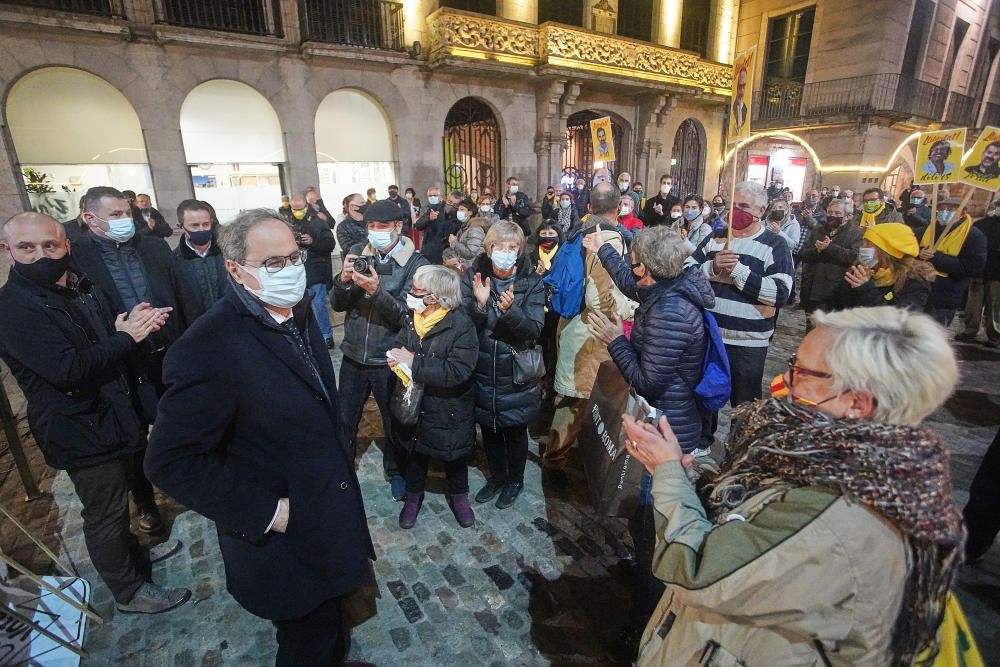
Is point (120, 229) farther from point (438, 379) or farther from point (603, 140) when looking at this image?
point (603, 140)

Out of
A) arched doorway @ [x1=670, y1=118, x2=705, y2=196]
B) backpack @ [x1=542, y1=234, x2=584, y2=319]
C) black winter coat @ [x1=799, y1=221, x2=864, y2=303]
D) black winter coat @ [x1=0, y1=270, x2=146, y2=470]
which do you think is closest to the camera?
black winter coat @ [x1=0, y1=270, x2=146, y2=470]

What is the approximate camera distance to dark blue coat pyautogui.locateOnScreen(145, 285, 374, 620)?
5.44ft

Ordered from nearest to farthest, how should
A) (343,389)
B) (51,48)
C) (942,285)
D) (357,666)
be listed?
(357,666), (343,389), (942,285), (51,48)

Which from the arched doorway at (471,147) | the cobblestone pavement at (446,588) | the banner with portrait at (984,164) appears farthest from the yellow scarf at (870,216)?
the arched doorway at (471,147)

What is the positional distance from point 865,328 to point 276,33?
48.9 feet

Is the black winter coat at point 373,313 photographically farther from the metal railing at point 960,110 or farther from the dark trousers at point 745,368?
the metal railing at point 960,110

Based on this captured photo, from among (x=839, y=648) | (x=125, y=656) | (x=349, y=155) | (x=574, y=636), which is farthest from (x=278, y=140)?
(x=839, y=648)

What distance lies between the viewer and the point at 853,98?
19.5 meters

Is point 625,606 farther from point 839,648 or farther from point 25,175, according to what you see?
point 25,175

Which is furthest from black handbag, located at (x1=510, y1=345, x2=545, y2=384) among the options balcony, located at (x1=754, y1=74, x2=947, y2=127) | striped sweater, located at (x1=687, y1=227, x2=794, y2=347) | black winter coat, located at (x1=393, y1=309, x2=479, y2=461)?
balcony, located at (x1=754, y1=74, x2=947, y2=127)

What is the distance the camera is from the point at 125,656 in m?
2.64

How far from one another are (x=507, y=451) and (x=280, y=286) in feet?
7.77

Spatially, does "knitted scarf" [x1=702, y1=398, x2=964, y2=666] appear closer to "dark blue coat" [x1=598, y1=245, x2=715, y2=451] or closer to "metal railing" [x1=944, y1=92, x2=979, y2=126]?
"dark blue coat" [x1=598, y1=245, x2=715, y2=451]

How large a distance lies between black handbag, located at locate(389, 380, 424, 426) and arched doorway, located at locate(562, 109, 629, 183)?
662 inches
